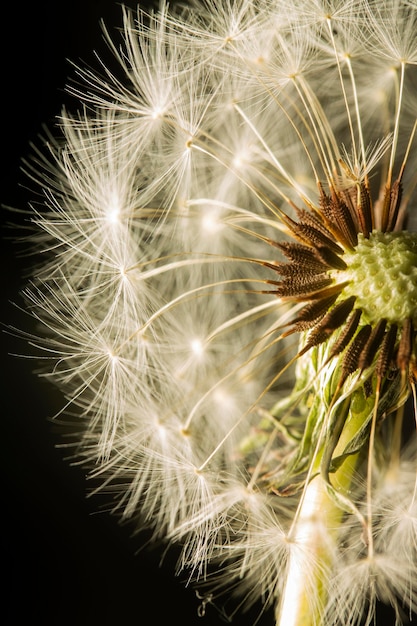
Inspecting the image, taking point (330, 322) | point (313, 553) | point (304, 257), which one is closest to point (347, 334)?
point (330, 322)

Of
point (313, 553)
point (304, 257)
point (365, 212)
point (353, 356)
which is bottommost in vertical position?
point (313, 553)

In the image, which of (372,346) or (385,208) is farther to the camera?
(385,208)

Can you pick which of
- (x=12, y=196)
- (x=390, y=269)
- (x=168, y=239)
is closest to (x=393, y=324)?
(x=390, y=269)

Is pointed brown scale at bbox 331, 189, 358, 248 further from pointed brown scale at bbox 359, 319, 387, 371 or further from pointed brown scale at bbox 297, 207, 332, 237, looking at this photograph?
pointed brown scale at bbox 359, 319, 387, 371

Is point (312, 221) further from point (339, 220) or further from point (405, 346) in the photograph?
point (405, 346)

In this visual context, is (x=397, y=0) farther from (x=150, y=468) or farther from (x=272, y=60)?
(x=150, y=468)

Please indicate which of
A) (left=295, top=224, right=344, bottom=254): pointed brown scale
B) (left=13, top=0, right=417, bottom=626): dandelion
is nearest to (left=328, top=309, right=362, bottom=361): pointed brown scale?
(left=13, top=0, right=417, bottom=626): dandelion

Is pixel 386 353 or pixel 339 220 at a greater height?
pixel 339 220

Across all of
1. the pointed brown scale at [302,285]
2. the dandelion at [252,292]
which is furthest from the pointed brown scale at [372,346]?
the pointed brown scale at [302,285]
